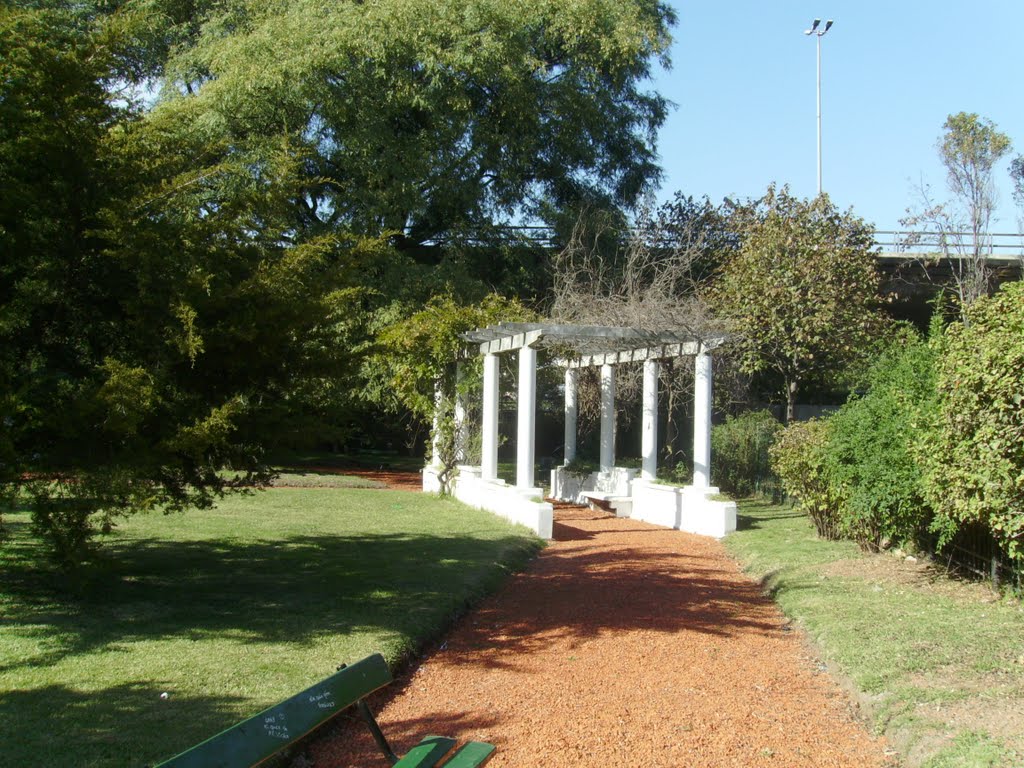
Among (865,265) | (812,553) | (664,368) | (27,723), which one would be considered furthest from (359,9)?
(27,723)

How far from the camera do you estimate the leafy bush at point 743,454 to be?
1872 cm

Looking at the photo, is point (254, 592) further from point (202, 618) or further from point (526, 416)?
point (526, 416)

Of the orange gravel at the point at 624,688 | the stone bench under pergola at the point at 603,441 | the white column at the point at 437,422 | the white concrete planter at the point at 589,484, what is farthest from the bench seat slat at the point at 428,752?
the white column at the point at 437,422

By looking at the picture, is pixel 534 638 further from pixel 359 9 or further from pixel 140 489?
pixel 359 9

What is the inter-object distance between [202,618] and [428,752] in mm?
3440

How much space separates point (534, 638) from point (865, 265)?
13.7 m

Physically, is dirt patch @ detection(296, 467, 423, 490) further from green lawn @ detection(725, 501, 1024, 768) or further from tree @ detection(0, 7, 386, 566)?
tree @ detection(0, 7, 386, 566)

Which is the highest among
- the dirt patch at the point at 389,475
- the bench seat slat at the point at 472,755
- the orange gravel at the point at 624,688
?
the dirt patch at the point at 389,475

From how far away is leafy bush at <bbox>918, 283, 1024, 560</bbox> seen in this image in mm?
7023

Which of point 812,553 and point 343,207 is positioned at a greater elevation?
point 343,207

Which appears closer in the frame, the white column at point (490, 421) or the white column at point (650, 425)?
the white column at point (490, 421)

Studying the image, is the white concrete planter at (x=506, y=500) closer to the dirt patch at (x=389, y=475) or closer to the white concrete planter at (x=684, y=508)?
the white concrete planter at (x=684, y=508)

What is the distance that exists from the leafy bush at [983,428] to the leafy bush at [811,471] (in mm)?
3491

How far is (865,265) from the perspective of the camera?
61.0 feet
